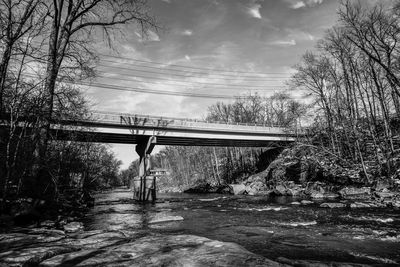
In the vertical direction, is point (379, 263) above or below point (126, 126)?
below

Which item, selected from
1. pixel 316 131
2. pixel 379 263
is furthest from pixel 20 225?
pixel 316 131

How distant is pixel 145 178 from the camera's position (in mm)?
31359

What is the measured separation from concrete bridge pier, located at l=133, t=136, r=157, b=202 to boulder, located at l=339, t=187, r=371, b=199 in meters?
20.4

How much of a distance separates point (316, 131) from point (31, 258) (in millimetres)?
32183

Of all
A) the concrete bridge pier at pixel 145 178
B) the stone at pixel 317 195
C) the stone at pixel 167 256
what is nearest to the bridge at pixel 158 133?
the concrete bridge pier at pixel 145 178

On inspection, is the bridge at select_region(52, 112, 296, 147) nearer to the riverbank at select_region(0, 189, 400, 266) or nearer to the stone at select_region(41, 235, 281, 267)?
the riverbank at select_region(0, 189, 400, 266)

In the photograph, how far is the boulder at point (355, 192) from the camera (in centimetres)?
1849

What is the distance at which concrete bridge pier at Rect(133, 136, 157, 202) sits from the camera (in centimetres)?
3034

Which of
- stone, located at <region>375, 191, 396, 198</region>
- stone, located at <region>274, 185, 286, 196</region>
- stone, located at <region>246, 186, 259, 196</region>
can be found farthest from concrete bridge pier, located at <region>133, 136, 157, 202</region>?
stone, located at <region>375, 191, 396, 198</region>

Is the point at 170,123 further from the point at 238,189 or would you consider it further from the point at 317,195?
the point at 317,195

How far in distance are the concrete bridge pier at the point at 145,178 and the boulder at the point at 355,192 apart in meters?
20.4

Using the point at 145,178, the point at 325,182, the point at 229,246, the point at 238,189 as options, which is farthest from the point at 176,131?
the point at 229,246

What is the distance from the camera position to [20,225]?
366 inches

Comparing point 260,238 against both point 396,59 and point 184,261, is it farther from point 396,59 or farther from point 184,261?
point 396,59
